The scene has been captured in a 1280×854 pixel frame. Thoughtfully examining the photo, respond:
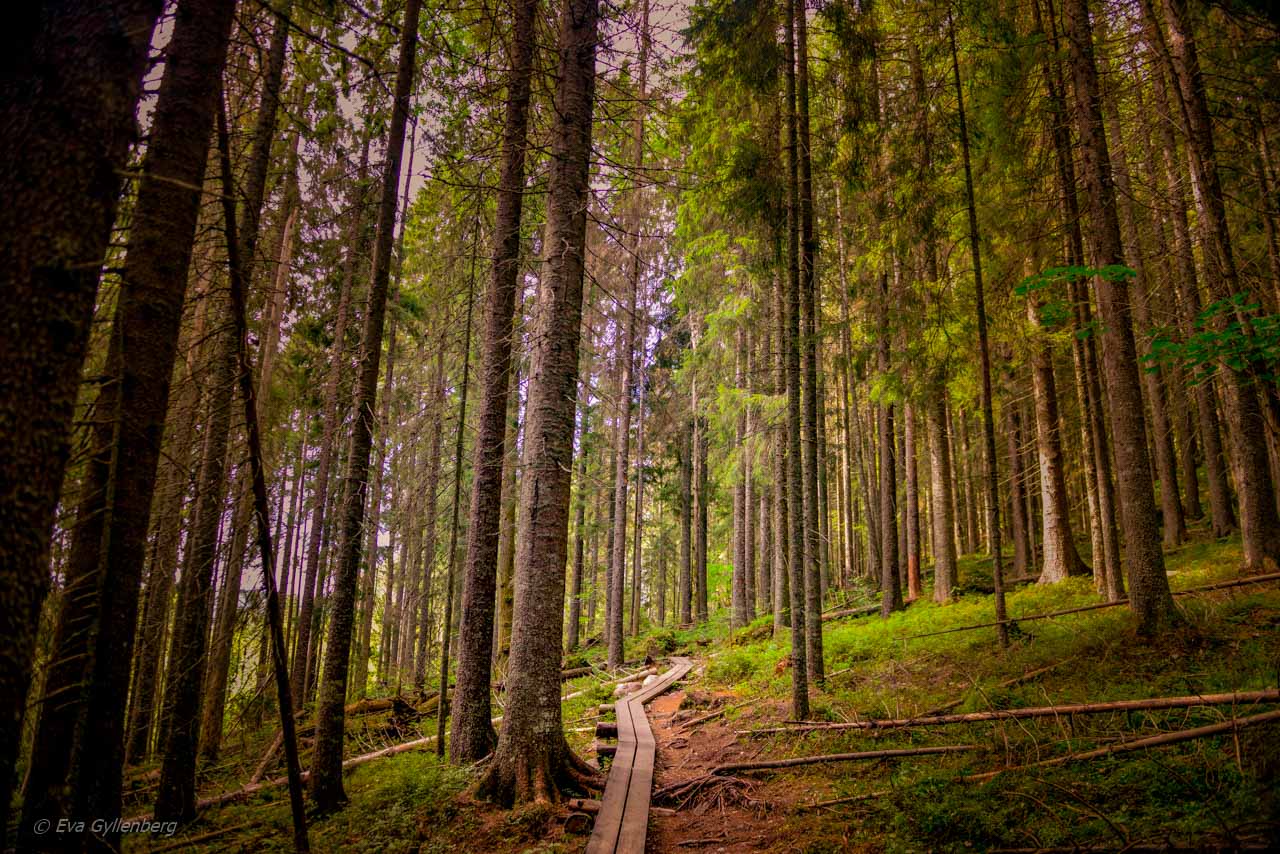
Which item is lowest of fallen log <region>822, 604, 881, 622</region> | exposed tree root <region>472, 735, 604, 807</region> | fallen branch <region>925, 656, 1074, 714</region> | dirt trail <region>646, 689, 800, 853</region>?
dirt trail <region>646, 689, 800, 853</region>

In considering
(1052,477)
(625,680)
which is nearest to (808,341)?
(1052,477)

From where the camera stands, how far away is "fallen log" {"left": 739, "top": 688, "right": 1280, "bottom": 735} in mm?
4062

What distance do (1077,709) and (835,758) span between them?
7.55 feet

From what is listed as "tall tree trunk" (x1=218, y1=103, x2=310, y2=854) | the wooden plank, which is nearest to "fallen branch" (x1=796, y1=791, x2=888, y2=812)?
the wooden plank

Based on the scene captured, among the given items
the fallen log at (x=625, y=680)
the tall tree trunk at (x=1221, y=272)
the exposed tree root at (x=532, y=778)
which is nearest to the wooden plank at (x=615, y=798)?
the exposed tree root at (x=532, y=778)

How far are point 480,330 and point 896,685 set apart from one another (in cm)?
906

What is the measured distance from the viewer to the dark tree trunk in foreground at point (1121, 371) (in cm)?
647

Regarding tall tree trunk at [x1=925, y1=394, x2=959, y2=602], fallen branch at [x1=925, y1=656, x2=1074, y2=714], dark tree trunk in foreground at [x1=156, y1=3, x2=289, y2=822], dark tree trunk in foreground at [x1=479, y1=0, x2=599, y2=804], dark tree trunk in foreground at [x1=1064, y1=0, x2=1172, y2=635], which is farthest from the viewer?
tall tree trunk at [x1=925, y1=394, x2=959, y2=602]

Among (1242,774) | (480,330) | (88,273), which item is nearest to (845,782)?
(1242,774)

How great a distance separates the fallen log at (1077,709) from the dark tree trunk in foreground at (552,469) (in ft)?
11.0

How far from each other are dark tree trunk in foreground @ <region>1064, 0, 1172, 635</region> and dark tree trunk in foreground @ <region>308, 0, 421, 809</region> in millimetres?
8753

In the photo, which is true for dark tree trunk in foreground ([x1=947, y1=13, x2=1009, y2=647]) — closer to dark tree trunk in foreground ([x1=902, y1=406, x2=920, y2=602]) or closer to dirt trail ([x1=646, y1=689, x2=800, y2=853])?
dirt trail ([x1=646, y1=689, x2=800, y2=853])

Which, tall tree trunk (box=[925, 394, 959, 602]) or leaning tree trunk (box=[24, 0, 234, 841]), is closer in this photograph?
leaning tree trunk (box=[24, 0, 234, 841])

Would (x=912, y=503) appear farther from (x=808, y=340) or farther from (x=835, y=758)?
(x=835, y=758)
